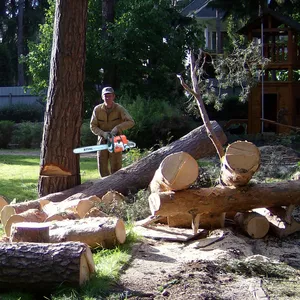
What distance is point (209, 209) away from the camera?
722 cm

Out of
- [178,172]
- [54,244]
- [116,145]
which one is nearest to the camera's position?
[54,244]

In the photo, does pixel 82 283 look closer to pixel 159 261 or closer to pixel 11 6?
pixel 159 261

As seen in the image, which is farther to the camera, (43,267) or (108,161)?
(108,161)

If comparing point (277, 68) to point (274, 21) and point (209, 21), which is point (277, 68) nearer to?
point (274, 21)

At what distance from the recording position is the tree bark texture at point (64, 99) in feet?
32.7

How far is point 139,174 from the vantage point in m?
9.78

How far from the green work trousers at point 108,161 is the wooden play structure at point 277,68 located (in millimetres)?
12878

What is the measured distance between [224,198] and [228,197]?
0.05 meters

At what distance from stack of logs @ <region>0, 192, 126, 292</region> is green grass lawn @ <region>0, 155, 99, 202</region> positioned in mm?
3100

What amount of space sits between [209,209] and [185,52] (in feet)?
59.8

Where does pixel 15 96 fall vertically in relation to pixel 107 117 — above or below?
above

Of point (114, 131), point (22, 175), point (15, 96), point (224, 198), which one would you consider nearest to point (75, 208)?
point (224, 198)

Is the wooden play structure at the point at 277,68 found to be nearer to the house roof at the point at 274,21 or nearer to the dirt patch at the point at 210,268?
the house roof at the point at 274,21

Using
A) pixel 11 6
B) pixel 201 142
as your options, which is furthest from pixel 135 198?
pixel 11 6
